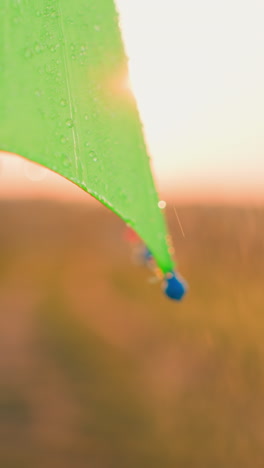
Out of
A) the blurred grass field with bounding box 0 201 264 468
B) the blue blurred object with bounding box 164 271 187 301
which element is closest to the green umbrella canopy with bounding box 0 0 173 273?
→ the blue blurred object with bounding box 164 271 187 301

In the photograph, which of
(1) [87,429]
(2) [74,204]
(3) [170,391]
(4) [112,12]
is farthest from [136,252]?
(2) [74,204]

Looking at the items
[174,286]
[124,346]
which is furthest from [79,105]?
[124,346]

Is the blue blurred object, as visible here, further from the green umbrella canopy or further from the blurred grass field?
the blurred grass field

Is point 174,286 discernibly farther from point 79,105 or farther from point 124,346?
point 124,346

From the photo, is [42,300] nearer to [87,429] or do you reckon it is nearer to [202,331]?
[87,429]

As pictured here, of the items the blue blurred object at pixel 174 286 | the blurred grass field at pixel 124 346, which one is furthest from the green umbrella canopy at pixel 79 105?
the blurred grass field at pixel 124 346

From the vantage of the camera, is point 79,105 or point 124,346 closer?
point 79,105
